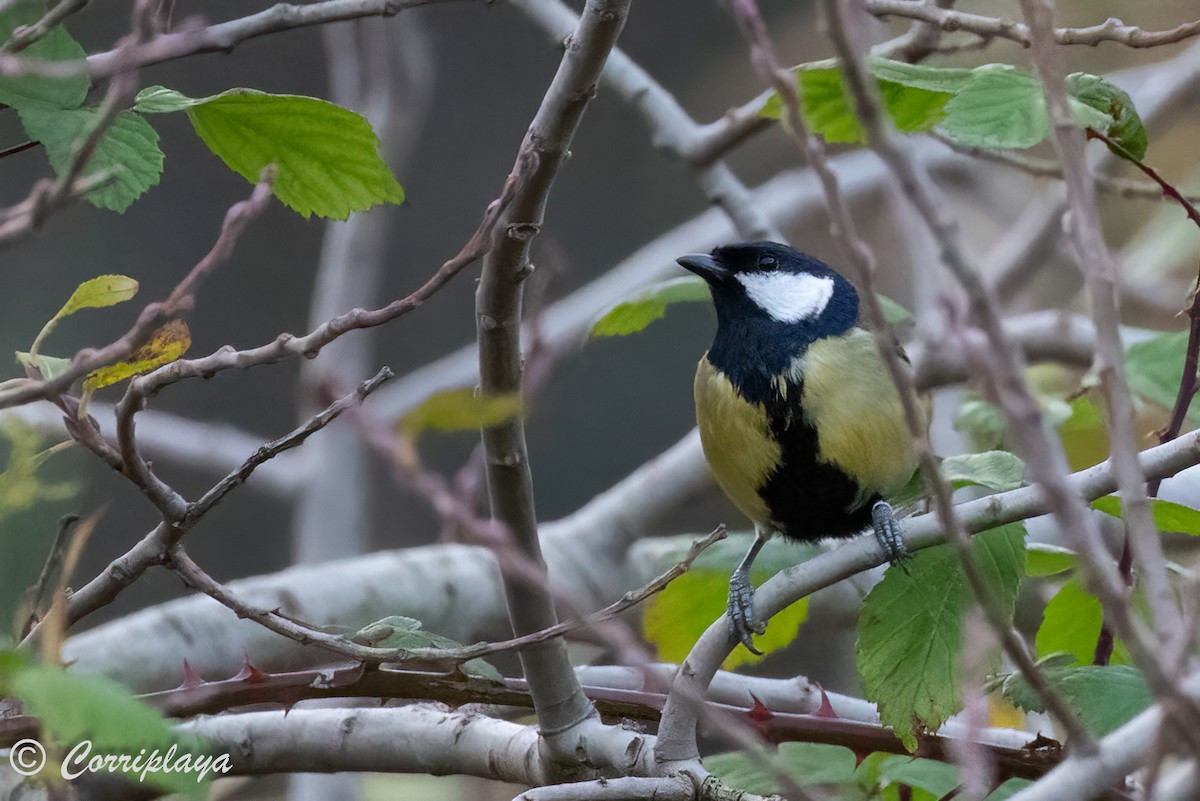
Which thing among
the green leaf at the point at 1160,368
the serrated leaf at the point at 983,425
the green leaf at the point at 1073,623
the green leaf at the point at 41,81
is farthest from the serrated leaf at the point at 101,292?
the green leaf at the point at 1160,368

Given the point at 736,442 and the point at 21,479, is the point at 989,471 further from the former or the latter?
the point at 21,479

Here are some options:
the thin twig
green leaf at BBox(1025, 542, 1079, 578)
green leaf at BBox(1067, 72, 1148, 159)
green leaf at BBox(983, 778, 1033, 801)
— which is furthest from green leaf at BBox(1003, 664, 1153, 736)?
green leaf at BBox(1067, 72, 1148, 159)

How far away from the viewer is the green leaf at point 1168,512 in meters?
0.98

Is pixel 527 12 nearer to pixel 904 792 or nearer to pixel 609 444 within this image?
pixel 904 792

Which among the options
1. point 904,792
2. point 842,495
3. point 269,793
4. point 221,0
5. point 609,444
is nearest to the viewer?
point 904,792

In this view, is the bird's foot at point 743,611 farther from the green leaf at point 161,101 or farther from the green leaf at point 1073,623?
the green leaf at point 161,101

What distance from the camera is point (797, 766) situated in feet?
3.34

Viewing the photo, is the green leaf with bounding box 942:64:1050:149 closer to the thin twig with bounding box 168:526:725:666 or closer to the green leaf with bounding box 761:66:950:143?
the green leaf with bounding box 761:66:950:143

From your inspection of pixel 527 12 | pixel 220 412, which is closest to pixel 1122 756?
pixel 527 12

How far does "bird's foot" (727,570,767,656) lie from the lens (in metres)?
0.98

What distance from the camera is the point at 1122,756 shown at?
1.61ft

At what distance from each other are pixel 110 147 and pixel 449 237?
151 inches

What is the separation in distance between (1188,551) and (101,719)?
1991 mm

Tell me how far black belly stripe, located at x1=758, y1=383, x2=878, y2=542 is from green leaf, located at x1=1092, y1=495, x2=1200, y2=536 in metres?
0.40
